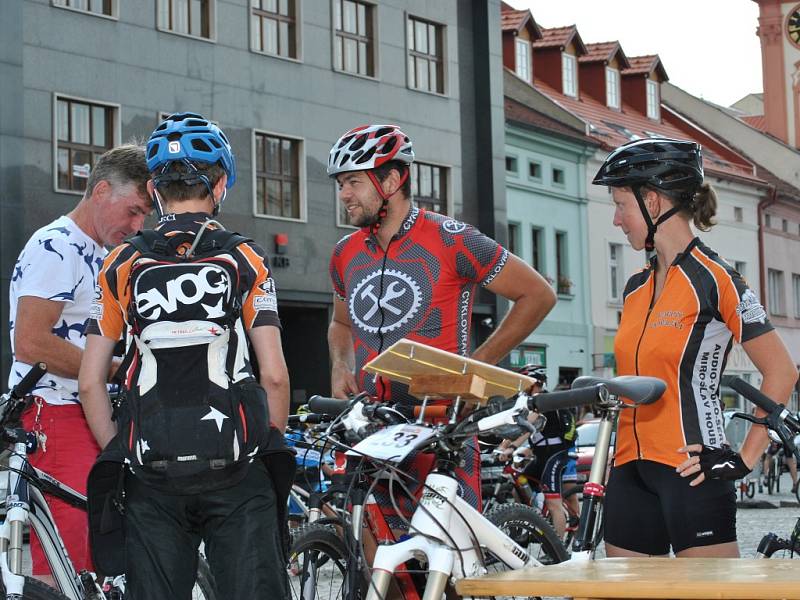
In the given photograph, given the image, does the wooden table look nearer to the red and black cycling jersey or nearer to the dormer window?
the red and black cycling jersey

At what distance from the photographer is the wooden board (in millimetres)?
4258

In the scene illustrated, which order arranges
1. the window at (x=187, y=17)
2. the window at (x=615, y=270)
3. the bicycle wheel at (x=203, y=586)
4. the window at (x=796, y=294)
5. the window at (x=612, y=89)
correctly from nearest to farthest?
the bicycle wheel at (x=203, y=586)
the window at (x=187, y=17)
the window at (x=615, y=270)
the window at (x=612, y=89)
the window at (x=796, y=294)

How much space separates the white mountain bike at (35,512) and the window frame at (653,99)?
48.6 m

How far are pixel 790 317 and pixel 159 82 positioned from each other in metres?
33.8

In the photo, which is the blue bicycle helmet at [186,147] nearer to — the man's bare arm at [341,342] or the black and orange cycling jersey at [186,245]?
the black and orange cycling jersey at [186,245]

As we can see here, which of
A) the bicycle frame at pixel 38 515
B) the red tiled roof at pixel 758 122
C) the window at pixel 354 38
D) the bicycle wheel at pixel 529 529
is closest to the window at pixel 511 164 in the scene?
the window at pixel 354 38

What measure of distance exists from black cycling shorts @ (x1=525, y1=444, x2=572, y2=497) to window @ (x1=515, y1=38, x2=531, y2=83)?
30.0 metres

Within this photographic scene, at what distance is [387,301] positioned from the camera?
18.4 feet

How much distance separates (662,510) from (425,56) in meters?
29.6

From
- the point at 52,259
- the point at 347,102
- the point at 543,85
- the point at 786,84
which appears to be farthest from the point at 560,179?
the point at 52,259

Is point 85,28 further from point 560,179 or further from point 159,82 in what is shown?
point 560,179

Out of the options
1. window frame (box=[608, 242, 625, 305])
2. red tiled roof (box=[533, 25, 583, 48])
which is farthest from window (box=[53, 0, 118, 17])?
red tiled roof (box=[533, 25, 583, 48])

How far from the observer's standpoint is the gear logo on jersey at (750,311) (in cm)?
475

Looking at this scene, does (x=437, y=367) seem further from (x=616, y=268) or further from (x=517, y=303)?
(x=616, y=268)
